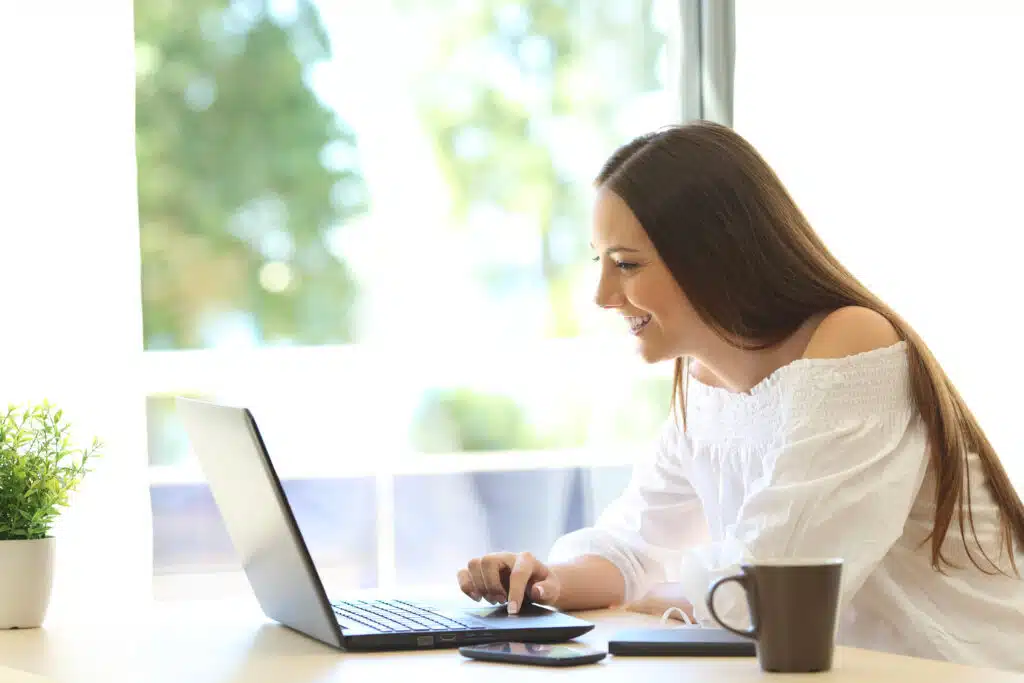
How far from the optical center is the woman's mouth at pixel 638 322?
1.79m

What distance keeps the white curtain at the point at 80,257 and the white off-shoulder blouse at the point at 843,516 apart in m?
1.09

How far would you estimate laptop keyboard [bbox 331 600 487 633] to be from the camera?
4.08ft

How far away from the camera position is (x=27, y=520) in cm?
148

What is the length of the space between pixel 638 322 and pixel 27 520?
33.0 inches

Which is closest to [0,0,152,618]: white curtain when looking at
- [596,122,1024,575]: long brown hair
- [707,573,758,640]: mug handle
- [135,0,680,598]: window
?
[135,0,680,598]: window

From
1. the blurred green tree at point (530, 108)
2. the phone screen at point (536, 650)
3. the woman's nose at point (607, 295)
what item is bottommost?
the phone screen at point (536, 650)

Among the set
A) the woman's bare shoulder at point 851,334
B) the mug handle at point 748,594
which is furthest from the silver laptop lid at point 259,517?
the woman's bare shoulder at point 851,334

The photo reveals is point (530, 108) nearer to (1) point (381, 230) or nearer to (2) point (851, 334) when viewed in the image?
(1) point (381, 230)

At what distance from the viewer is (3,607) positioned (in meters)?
1.43

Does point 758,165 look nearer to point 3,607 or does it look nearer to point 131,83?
point 3,607

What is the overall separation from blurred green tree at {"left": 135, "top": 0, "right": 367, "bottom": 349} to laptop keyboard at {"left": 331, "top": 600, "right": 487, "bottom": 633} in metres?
1.30

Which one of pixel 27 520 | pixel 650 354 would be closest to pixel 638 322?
pixel 650 354

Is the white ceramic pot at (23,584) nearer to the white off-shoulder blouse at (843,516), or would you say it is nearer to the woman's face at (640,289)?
the white off-shoulder blouse at (843,516)

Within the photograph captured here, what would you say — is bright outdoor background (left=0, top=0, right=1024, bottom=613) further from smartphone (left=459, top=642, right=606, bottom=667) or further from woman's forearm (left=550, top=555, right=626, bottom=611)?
smartphone (left=459, top=642, right=606, bottom=667)
